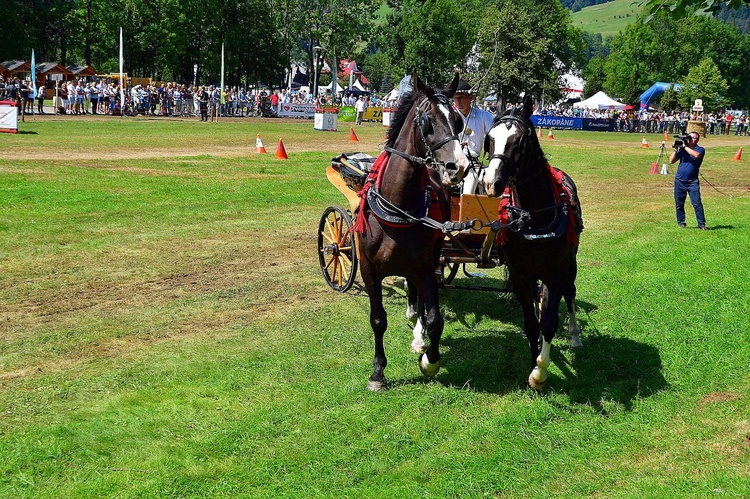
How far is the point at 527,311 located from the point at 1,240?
9.03 m

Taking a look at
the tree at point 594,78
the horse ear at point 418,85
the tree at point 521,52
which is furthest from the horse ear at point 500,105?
the tree at point 594,78

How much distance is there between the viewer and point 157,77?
7612 centimetres

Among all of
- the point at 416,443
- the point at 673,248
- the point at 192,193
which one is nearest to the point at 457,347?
the point at 416,443

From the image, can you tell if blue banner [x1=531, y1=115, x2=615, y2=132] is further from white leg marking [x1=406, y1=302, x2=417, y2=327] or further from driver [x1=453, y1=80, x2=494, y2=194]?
white leg marking [x1=406, y1=302, x2=417, y2=327]

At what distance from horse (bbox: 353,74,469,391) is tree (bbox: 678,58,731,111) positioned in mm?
87439

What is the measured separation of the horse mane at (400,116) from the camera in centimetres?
711

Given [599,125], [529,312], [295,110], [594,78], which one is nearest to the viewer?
[529,312]

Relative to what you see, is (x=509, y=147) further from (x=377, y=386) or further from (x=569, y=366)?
(x=569, y=366)

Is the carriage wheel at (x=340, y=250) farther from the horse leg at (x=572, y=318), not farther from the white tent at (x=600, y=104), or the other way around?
the white tent at (x=600, y=104)

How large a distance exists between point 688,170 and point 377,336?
11.3m

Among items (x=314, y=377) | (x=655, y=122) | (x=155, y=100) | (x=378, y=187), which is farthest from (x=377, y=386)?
(x=655, y=122)

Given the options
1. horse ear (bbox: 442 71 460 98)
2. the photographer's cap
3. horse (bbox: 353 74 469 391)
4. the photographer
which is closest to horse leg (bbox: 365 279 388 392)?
horse (bbox: 353 74 469 391)

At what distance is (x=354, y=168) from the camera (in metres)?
10.2

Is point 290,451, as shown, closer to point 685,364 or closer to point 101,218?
point 685,364
